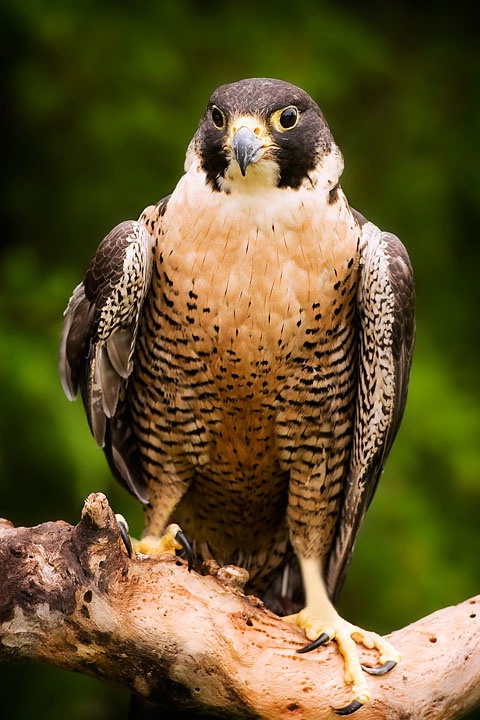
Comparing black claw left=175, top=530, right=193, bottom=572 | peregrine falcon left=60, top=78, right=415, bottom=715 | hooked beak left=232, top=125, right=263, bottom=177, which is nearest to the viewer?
hooked beak left=232, top=125, right=263, bottom=177

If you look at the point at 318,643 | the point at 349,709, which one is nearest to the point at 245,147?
the point at 318,643

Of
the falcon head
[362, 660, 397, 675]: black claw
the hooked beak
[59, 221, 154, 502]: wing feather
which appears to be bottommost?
[362, 660, 397, 675]: black claw

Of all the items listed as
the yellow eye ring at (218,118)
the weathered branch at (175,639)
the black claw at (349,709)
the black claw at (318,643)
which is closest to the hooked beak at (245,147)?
the yellow eye ring at (218,118)

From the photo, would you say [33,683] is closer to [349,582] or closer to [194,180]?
[349,582]

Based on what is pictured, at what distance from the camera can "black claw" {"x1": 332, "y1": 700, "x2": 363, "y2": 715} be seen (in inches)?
128

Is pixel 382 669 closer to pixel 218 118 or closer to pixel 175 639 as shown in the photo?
pixel 175 639

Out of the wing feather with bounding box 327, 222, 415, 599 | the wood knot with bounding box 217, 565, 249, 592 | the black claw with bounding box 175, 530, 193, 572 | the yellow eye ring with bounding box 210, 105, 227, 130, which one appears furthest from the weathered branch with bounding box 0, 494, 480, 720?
the yellow eye ring with bounding box 210, 105, 227, 130

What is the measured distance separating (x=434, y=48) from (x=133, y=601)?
358 cm

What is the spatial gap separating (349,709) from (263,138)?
65.6 inches

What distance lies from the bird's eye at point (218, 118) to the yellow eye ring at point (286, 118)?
0.50ft

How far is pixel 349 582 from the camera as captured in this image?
196 inches

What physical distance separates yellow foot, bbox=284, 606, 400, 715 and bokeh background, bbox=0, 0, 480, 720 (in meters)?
1.14

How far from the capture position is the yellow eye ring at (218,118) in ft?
11.1

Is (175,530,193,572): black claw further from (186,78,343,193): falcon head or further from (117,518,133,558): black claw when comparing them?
(186,78,343,193): falcon head
